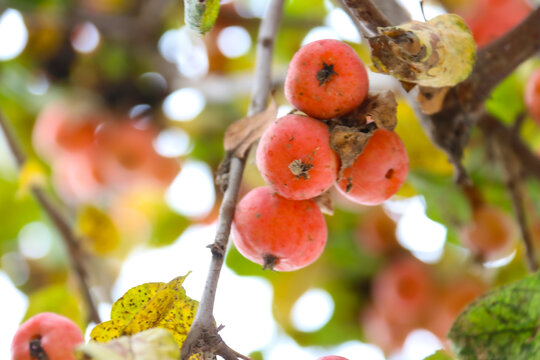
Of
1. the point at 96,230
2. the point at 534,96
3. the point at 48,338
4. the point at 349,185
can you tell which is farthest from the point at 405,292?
the point at 48,338

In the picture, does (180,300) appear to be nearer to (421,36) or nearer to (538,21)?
(421,36)

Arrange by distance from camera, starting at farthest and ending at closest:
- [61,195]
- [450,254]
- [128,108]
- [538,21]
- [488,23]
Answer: [61,195]
[128,108]
[450,254]
[488,23]
[538,21]

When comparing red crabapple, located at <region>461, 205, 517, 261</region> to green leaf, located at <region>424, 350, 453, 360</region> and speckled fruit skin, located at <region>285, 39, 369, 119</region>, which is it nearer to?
green leaf, located at <region>424, 350, 453, 360</region>

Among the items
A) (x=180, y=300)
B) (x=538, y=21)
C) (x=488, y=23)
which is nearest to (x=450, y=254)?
(x=488, y=23)

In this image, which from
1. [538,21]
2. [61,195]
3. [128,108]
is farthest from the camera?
[61,195]

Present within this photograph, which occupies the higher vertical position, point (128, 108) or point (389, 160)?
point (389, 160)

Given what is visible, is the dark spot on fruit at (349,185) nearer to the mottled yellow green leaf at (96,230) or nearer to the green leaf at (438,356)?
the green leaf at (438,356)
